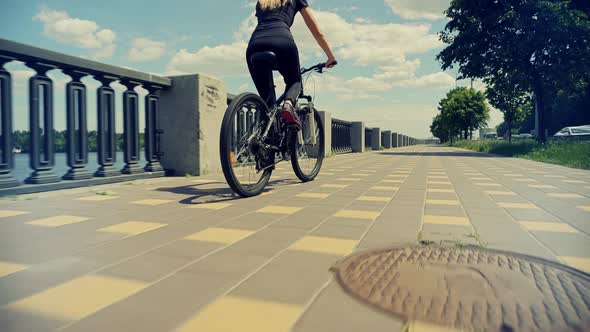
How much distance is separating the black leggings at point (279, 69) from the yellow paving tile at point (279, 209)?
1361 mm

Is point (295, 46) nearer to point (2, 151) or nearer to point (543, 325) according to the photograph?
point (2, 151)

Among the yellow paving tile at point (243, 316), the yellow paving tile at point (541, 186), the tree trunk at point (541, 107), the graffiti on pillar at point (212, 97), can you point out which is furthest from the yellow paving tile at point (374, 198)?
the tree trunk at point (541, 107)

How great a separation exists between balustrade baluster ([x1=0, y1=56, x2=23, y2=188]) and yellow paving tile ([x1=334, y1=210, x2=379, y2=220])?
10.5 ft

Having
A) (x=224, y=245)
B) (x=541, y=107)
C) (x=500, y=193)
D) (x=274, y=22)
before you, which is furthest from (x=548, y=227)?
(x=541, y=107)

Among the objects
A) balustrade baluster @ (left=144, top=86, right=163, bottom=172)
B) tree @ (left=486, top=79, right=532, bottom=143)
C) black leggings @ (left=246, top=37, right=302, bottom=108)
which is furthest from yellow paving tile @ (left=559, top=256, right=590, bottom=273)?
tree @ (left=486, top=79, right=532, bottom=143)

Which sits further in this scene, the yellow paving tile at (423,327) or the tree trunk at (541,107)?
the tree trunk at (541,107)

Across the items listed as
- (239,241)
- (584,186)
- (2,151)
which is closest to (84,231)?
(239,241)

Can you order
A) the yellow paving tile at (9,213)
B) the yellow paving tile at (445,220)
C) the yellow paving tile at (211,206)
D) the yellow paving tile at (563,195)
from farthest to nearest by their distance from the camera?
the yellow paving tile at (563,195) < the yellow paving tile at (211,206) < the yellow paving tile at (9,213) < the yellow paving tile at (445,220)

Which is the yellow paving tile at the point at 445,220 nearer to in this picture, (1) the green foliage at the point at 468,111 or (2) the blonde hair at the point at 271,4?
(2) the blonde hair at the point at 271,4

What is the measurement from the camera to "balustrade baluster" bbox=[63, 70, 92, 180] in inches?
172

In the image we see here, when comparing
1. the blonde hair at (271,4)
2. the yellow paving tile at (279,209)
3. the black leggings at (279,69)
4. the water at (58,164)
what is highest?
the blonde hair at (271,4)

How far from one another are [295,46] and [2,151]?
3.05 meters

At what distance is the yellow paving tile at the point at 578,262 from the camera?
1.81 meters

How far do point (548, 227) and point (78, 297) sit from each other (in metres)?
2.93
